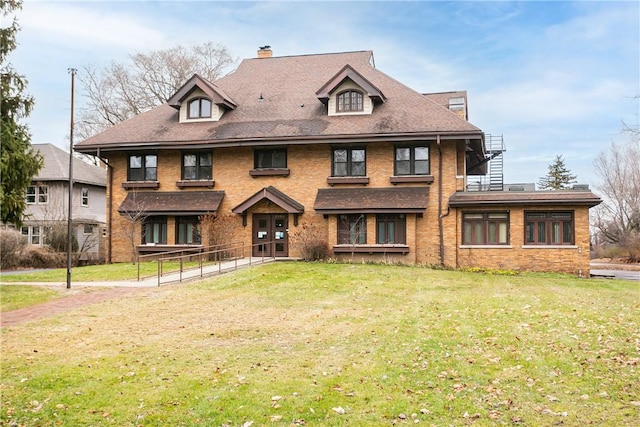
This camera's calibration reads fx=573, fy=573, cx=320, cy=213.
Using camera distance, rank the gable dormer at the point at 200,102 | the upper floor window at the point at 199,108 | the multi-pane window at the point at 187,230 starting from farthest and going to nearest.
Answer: the upper floor window at the point at 199,108 → the gable dormer at the point at 200,102 → the multi-pane window at the point at 187,230

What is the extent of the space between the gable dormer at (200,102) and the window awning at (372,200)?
7.48 m

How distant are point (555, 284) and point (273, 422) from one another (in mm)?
16430

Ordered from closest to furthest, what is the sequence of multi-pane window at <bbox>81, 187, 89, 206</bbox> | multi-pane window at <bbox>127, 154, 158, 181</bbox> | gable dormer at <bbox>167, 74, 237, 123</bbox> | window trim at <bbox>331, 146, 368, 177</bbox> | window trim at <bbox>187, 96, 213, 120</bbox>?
1. window trim at <bbox>331, 146, 368, 177</bbox>
2. gable dormer at <bbox>167, 74, 237, 123</bbox>
3. multi-pane window at <bbox>127, 154, 158, 181</bbox>
4. window trim at <bbox>187, 96, 213, 120</bbox>
5. multi-pane window at <bbox>81, 187, 89, 206</bbox>

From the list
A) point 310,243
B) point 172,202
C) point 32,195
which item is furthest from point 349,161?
point 32,195

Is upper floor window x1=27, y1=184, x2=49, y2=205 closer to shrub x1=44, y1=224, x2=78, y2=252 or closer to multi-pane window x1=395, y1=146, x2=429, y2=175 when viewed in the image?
shrub x1=44, y1=224, x2=78, y2=252

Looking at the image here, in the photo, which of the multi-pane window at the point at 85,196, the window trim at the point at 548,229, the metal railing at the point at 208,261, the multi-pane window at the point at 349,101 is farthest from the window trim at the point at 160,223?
the window trim at the point at 548,229

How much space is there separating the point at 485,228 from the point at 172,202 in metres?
15.2

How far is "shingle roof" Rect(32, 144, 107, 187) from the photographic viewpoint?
126 feet

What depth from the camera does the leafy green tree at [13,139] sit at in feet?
54.5

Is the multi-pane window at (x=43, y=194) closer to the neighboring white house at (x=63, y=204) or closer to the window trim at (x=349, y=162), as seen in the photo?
the neighboring white house at (x=63, y=204)

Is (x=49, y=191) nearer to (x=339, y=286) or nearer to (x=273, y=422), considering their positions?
(x=339, y=286)

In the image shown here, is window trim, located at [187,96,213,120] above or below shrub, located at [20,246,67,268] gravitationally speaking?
above

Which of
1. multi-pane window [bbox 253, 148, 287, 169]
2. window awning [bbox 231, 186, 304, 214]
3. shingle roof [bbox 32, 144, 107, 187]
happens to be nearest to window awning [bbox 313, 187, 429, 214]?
window awning [bbox 231, 186, 304, 214]

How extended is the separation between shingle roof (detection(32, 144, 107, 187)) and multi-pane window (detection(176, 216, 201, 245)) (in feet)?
42.3
